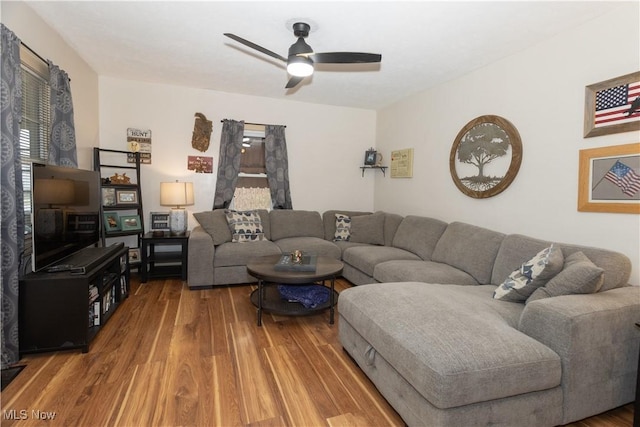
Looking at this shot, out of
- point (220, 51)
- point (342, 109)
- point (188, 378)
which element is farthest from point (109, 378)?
point (342, 109)

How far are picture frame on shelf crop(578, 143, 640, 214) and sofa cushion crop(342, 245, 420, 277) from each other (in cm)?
160

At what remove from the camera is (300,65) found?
2.36m

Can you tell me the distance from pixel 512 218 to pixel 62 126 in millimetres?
4089

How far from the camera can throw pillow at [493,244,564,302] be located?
1.92 m

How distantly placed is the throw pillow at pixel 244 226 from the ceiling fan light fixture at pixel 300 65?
2126 millimetres

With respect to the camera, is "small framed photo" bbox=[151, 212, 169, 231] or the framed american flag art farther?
"small framed photo" bbox=[151, 212, 169, 231]

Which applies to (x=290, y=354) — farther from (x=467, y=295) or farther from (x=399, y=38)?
(x=399, y=38)

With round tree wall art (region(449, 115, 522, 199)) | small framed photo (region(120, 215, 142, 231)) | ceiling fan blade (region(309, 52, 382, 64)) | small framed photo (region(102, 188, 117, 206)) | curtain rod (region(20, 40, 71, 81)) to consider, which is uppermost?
curtain rod (region(20, 40, 71, 81))

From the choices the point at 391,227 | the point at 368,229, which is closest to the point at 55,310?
the point at 368,229

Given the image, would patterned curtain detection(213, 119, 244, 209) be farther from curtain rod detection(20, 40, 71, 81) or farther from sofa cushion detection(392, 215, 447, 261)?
sofa cushion detection(392, 215, 447, 261)

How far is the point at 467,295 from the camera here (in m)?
2.17

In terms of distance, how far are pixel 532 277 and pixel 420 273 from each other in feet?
3.08

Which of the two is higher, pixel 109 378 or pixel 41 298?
pixel 41 298

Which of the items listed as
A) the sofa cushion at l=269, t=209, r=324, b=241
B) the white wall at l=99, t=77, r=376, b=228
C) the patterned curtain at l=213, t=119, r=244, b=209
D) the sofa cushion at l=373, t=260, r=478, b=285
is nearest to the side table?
the white wall at l=99, t=77, r=376, b=228
